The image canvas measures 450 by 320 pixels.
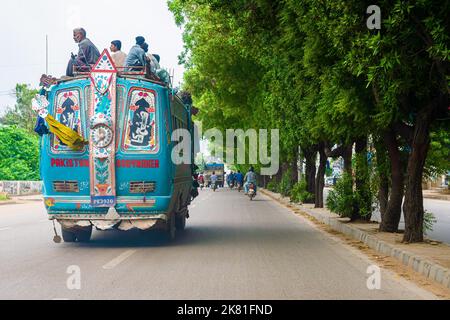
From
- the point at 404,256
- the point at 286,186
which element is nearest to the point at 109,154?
the point at 404,256

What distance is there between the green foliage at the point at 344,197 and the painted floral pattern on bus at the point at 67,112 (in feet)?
26.4

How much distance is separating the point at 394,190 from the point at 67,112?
7.41 metres

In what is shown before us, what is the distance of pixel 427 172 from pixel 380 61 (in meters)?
6.25

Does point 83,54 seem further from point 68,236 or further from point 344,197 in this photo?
point 344,197

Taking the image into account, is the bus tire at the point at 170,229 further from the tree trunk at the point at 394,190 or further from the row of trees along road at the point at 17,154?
the row of trees along road at the point at 17,154

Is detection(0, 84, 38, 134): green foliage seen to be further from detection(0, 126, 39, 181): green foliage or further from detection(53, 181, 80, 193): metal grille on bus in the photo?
detection(53, 181, 80, 193): metal grille on bus

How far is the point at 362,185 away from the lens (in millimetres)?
16453

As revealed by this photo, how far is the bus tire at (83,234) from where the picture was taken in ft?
42.9

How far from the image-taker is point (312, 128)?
1452cm

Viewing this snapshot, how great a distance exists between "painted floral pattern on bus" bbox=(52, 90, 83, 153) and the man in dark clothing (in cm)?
70

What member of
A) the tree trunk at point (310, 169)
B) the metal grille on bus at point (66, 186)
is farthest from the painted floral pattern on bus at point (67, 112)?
the tree trunk at point (310, 169)

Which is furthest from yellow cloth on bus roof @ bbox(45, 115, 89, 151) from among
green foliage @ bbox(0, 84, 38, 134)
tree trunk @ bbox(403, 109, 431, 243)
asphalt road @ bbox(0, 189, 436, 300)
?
green foliage @ bbox(0, 84, 38, 134)
